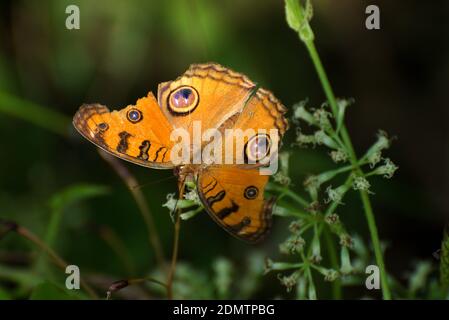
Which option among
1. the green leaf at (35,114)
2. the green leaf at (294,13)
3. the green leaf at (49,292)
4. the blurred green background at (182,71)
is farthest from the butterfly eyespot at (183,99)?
the green leaf at (35,114)

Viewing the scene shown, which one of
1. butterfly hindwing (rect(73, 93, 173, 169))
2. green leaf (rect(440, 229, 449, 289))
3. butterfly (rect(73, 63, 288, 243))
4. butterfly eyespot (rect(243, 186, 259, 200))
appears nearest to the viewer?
green leaf (rect(440, 229, 449, 289))

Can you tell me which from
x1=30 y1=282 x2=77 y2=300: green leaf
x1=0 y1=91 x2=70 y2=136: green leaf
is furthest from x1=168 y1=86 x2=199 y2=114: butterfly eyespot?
x1=0 y1=91 x2=70 y2=136: green leaf

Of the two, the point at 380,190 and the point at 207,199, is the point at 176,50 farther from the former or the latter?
the point at 207,199

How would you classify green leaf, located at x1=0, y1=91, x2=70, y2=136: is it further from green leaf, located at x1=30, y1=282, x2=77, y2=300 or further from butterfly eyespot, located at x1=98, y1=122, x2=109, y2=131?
green leaf, located at x1=30, y1=282, x2=77, y2=300

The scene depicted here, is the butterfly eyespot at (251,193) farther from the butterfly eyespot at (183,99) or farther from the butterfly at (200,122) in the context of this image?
the butterfly eyespot at (183,99)

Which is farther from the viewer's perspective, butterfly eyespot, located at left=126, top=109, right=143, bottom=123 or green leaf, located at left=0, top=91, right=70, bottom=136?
green leaf, located at left=0, top=91, right=70, bottom=136
